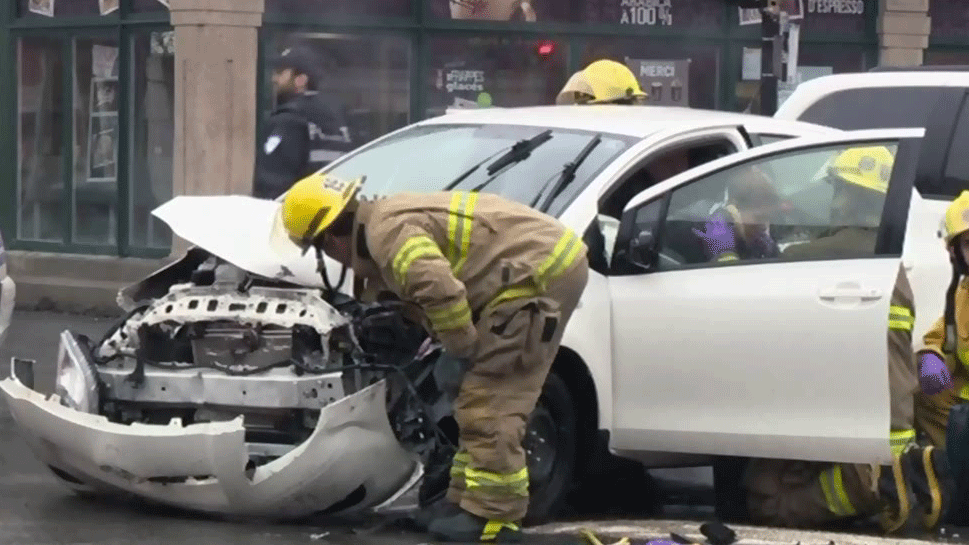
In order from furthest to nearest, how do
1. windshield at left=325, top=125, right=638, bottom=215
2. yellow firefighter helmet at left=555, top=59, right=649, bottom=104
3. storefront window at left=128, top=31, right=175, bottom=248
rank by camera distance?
storefront window at left=128, top=31, right=175, bottom=248, yellow firefighter helmet at left=555, top=59, right=649, bottom=104, windshield at left=325, top=125, right=638, bottom=215

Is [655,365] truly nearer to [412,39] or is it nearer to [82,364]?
[82,364]

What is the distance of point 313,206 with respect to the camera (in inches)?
252

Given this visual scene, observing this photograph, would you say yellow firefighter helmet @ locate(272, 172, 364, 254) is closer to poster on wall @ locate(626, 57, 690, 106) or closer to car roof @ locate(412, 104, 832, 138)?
car roof @ locate(412, 104, 832, 138)

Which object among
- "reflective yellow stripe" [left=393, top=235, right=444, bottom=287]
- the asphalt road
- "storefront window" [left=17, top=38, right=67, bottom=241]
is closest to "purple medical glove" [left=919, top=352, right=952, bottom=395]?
the asphalt road

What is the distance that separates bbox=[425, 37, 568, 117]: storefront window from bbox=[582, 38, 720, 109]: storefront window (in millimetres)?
351

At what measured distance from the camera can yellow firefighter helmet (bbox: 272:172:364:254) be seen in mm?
6391

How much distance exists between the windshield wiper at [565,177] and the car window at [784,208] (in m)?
0.35

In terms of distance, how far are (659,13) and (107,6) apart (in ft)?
15.1

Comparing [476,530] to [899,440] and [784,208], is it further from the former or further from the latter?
[784,208]

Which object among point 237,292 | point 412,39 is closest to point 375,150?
point 237,292

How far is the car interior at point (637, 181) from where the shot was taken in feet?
23.3

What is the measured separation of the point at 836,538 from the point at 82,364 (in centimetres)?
279

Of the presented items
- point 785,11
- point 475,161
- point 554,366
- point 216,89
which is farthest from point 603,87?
point 216,89

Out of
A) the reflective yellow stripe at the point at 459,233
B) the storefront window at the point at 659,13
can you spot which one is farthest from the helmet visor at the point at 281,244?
the storefront window at the point at 659,13
